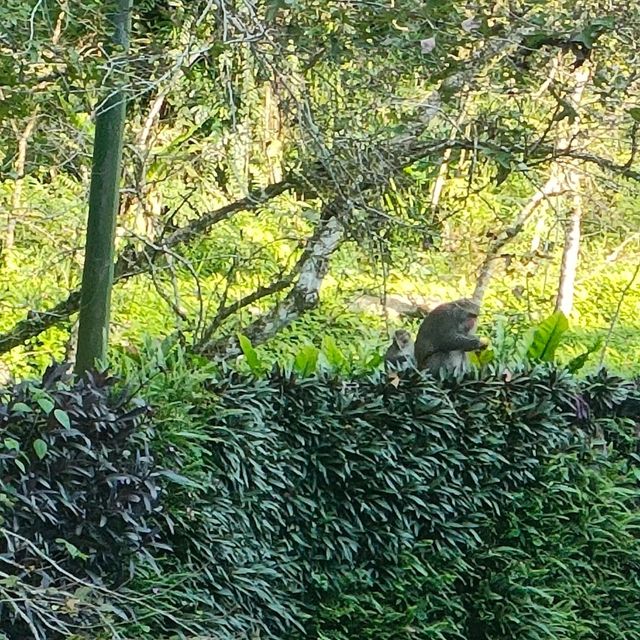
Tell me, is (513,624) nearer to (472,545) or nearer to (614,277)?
(472,545)

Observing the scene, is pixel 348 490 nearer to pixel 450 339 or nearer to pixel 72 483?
pixel 450 339

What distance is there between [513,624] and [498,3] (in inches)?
95.9

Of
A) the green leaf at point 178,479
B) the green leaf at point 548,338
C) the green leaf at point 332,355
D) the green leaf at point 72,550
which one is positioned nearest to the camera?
the green leaf at point 72,550

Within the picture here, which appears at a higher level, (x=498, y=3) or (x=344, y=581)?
(x=498, y=3)

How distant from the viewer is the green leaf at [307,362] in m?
4.11

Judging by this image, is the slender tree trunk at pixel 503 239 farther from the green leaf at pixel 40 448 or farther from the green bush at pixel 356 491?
the green leaf at pixel 40 448

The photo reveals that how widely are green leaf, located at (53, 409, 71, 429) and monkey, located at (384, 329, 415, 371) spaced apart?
4.92ft

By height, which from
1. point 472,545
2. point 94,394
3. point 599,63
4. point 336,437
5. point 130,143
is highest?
point 599,63

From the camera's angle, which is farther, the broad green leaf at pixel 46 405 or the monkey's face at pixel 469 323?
the monkey's face at pixel 469 323

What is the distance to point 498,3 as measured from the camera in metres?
3.86

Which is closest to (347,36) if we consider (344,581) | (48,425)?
(48,425)

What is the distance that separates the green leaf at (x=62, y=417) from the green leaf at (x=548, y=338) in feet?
7.99

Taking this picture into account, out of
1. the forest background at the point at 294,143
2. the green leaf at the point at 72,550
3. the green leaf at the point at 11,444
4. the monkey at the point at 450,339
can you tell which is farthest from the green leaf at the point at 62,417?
the monkey at the point at 450,339

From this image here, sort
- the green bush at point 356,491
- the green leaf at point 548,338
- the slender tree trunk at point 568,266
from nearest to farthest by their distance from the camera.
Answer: the green bush at point 356,491, the green leaf at point 548,338, the slender tree trunk at point 568,266
